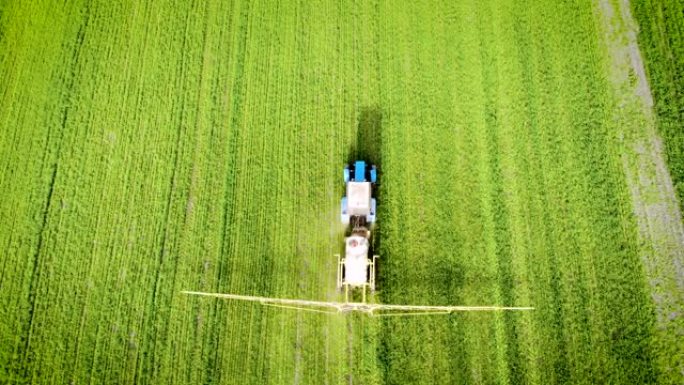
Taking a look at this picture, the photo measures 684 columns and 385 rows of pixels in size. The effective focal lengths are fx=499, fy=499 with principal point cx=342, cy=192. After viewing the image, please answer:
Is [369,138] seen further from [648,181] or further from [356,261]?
[648,181]

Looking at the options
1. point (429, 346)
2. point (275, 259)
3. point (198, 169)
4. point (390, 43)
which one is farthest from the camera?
point (390, 43)

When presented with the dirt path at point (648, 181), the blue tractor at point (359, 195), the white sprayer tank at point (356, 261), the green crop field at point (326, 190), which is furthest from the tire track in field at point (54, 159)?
the dirt path at point (648, 181)

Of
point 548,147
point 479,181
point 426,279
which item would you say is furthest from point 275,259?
point 548,147

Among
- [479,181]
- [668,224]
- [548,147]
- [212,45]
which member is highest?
[212,45]

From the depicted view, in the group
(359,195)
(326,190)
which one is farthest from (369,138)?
(359,195)

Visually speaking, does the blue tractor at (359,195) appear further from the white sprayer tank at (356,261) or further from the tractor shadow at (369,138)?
the white sprayer tank at (356,261)

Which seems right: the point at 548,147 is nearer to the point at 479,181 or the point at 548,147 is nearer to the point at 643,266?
the point at 479,181
